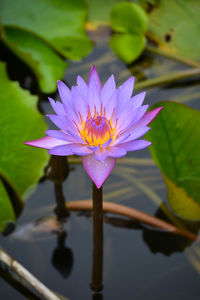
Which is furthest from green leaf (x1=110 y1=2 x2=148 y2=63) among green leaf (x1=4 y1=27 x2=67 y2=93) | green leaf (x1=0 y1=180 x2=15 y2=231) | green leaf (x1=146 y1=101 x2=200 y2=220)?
green leaf (x1=0 y1=180 x2=15 y2=231)

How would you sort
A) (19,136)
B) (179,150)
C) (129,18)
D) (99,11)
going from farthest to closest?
(99,11), (129,18), (19,136), (179,150)

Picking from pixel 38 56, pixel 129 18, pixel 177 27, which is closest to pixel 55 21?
pixel 38 56

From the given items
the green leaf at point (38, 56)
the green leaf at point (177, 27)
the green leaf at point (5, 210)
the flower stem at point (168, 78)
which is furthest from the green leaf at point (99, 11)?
the green leaf at point (5, 210)

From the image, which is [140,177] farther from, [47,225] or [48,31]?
[48,31]

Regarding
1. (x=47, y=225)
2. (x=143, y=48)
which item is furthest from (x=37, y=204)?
(x=143, y=48)

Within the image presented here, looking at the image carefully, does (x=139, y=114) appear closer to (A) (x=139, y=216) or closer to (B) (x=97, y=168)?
(B) (x=97, y=168)

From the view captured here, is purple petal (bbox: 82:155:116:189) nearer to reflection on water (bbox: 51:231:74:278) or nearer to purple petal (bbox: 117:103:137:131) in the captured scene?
purple petal (bbox: 117:103:137:131)
